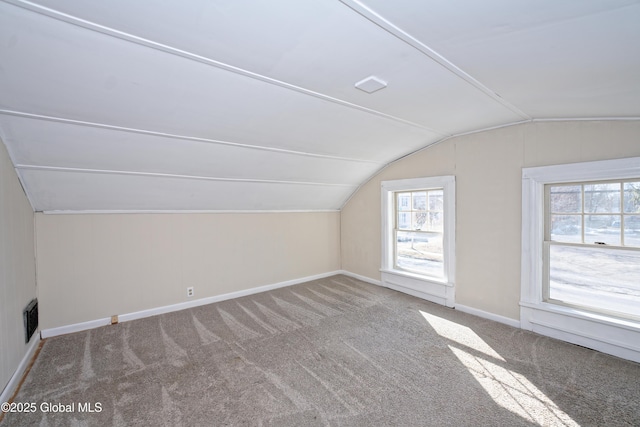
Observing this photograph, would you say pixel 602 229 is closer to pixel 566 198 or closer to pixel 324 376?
pixel 566 198

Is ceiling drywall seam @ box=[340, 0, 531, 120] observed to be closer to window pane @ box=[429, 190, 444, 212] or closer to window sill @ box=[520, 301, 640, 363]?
window pane @ box=[429, 190, 444, 212]

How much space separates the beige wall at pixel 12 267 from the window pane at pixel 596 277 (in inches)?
201

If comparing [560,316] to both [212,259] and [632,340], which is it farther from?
[212,259]

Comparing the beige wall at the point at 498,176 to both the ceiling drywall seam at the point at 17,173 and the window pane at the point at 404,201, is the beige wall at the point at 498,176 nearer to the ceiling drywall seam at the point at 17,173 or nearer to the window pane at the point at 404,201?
the window pane at the point at 404,201

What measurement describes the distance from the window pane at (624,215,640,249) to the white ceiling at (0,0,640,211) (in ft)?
3.17

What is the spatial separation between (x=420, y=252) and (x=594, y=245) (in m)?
2.04

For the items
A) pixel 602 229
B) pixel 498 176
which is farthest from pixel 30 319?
pixel 602 229

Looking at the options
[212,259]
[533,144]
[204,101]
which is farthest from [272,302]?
[533,144]

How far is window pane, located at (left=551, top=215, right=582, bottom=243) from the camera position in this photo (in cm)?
290

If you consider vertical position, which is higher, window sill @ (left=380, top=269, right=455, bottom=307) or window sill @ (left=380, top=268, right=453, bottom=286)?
window sill @ (left=380, top=268, right=453, bottom=286)

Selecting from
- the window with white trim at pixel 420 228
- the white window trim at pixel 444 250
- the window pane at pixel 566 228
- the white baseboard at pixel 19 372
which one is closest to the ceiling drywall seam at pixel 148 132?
the white window trim at pixel 444 250

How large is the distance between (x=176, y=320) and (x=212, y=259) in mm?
941

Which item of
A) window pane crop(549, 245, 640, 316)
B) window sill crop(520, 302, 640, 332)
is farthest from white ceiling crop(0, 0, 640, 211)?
window sill crop(520, 302, 640, 332)

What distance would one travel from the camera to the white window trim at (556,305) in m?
2.54
